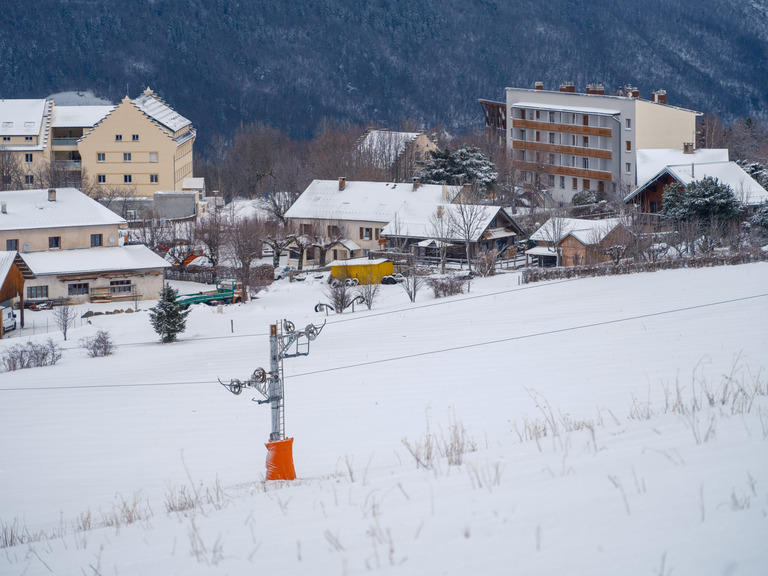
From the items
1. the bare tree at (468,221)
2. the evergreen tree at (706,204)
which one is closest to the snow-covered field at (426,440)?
the bare tree at (468,221)

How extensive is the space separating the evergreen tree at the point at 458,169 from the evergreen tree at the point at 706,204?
44.2 ft

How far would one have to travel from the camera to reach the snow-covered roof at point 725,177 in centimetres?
3850

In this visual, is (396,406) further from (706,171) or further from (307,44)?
(307,44)

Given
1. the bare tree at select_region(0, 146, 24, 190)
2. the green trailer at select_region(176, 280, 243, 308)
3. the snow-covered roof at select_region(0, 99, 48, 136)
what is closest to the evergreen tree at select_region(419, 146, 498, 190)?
the green trailer at select_region(176, 280, 243, 308)

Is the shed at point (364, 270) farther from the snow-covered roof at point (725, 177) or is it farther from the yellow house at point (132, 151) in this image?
the yellow house at point (132, 151)

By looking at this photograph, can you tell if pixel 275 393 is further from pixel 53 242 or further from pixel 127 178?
pixel 127 178

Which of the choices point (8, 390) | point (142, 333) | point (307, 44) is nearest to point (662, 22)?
point (307, 44)

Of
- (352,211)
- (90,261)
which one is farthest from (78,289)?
(352,211)

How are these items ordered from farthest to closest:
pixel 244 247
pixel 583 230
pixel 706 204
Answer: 1. pixel 583 230
2. pixel 244 247
3. pixel 706 204

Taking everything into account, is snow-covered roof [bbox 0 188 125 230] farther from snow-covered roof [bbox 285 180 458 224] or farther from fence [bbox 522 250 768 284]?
fence [bbox 522 250 768 284]

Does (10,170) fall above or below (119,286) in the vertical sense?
above

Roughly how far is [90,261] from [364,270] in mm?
9913

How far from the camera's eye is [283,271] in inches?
1554

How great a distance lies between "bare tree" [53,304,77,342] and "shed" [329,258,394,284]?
943 cm
